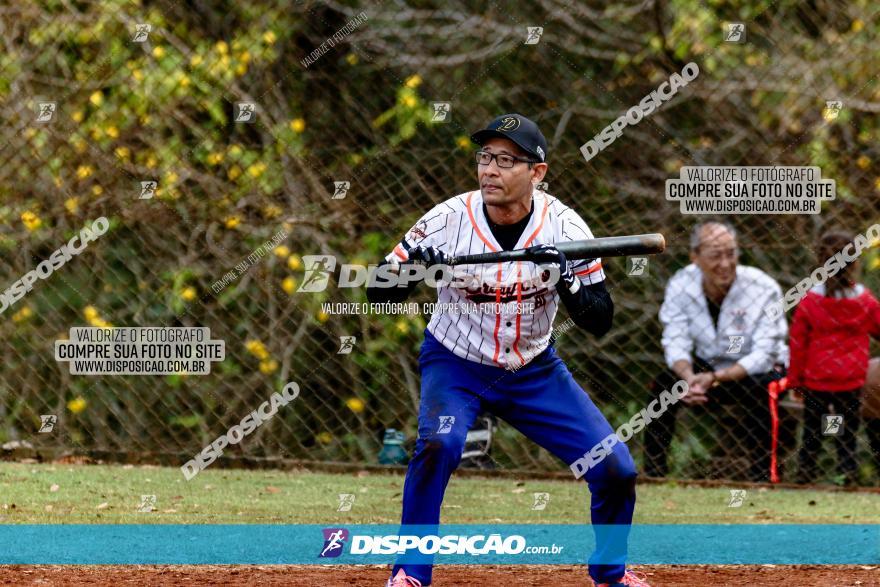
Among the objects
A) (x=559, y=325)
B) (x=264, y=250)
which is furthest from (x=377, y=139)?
(x=559, y=325)

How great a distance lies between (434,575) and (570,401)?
40.3 inches

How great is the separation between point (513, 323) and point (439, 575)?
45.7 inches

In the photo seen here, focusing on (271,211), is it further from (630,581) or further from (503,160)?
(630,581)

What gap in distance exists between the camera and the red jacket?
281 inches

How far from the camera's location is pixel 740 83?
7.42m

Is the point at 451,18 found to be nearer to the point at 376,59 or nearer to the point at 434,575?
the point at 376,59

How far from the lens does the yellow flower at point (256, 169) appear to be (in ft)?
23.7

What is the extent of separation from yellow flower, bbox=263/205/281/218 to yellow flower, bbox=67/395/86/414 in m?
1.54

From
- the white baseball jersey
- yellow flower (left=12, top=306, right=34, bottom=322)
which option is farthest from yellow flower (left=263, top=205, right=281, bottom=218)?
the white baseball jersey

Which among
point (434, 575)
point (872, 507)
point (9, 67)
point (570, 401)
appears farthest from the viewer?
point (9, 67)

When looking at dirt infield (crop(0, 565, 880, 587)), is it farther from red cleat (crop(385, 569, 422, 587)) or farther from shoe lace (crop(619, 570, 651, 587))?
red cleat (crop(385, 569, 422, 587))

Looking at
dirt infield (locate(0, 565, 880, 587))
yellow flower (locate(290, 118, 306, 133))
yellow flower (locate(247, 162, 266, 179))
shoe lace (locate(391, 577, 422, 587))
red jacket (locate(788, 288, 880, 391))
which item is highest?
yellow flower (locate(290, 118, 306, 133))

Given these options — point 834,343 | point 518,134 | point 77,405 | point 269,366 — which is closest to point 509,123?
point 518,134

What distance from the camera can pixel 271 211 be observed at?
7.24m
